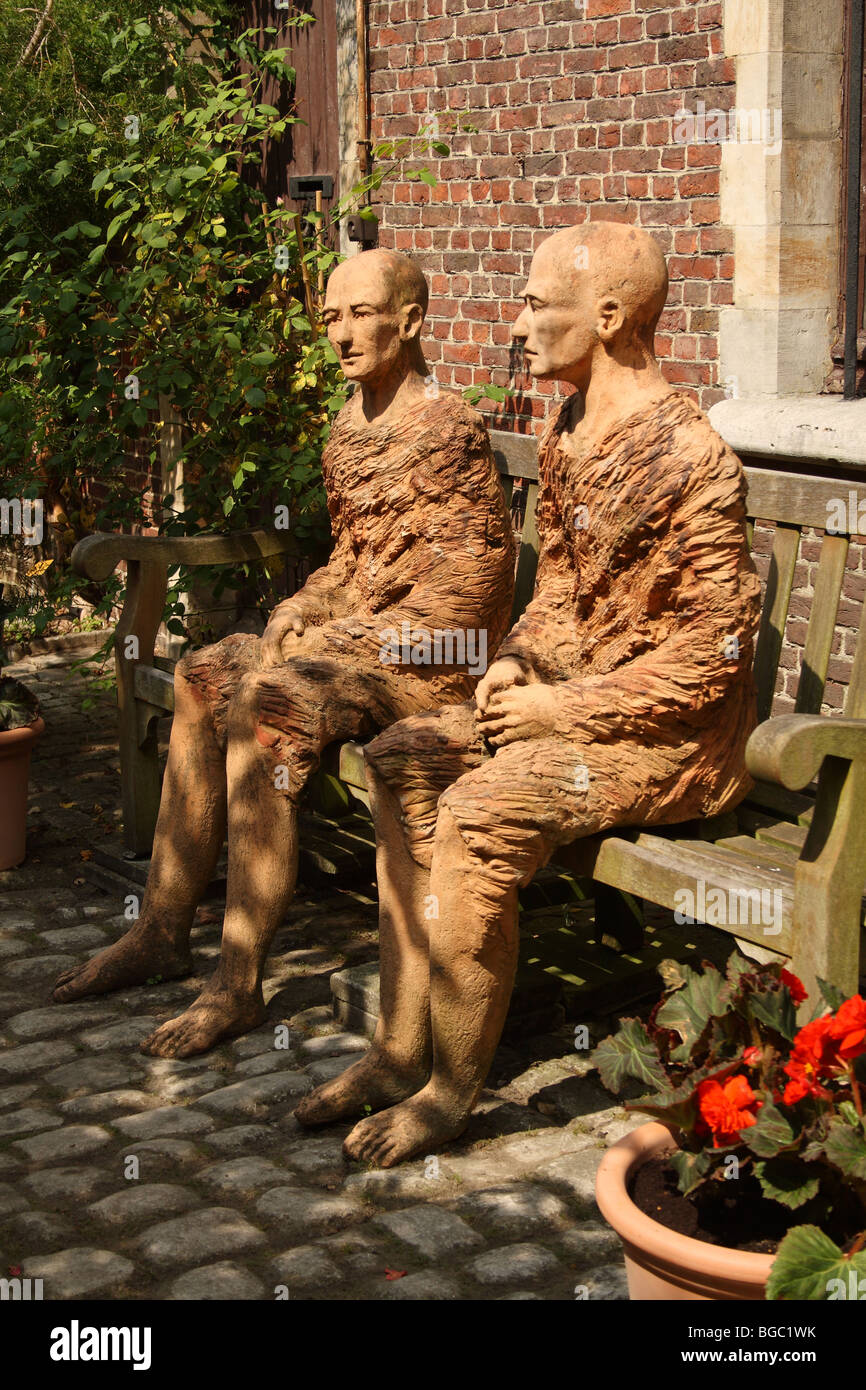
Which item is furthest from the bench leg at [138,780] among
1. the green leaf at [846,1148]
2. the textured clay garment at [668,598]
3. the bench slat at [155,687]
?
the green leaf at [846,1148]

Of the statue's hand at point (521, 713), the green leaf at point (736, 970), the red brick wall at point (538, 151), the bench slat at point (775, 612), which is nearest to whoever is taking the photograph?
the green leaf at point (736, 970)

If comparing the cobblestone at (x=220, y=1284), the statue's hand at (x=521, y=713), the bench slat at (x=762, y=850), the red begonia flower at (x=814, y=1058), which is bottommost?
the cobblestone at (x=220, y=1284)

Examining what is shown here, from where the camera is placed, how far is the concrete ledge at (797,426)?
486cm

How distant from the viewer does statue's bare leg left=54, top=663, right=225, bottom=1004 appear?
4.40 metres

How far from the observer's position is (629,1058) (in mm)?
2686

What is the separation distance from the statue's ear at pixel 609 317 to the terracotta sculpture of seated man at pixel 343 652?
0.69 meters

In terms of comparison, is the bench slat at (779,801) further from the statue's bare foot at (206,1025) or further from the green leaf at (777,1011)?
the statue's bare foot at (206,1025)

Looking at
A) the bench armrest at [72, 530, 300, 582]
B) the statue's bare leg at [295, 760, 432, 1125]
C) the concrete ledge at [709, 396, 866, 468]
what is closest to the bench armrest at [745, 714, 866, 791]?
the statue's bare leg at [295, 760, 432, 1125]

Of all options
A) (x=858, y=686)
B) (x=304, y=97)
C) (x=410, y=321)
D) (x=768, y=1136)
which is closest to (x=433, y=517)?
(x=410, y=321)

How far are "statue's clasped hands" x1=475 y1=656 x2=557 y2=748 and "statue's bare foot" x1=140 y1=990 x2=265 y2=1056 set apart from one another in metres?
1.01

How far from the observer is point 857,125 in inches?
197

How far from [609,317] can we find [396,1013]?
61.3 inches

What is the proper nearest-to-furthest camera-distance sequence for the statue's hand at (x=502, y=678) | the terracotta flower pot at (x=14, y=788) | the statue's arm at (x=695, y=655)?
the statue's arm at (x=695, y=655), the statue's hand at (x=502, y=678), the terracotta flower pot at (x=14, y=788)

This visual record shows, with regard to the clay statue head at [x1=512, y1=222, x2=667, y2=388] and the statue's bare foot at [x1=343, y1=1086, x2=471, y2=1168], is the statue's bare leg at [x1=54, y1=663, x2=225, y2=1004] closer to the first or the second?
the statue's bare foot at [x1=343, y1=1086, x2=471, y2=1168]
